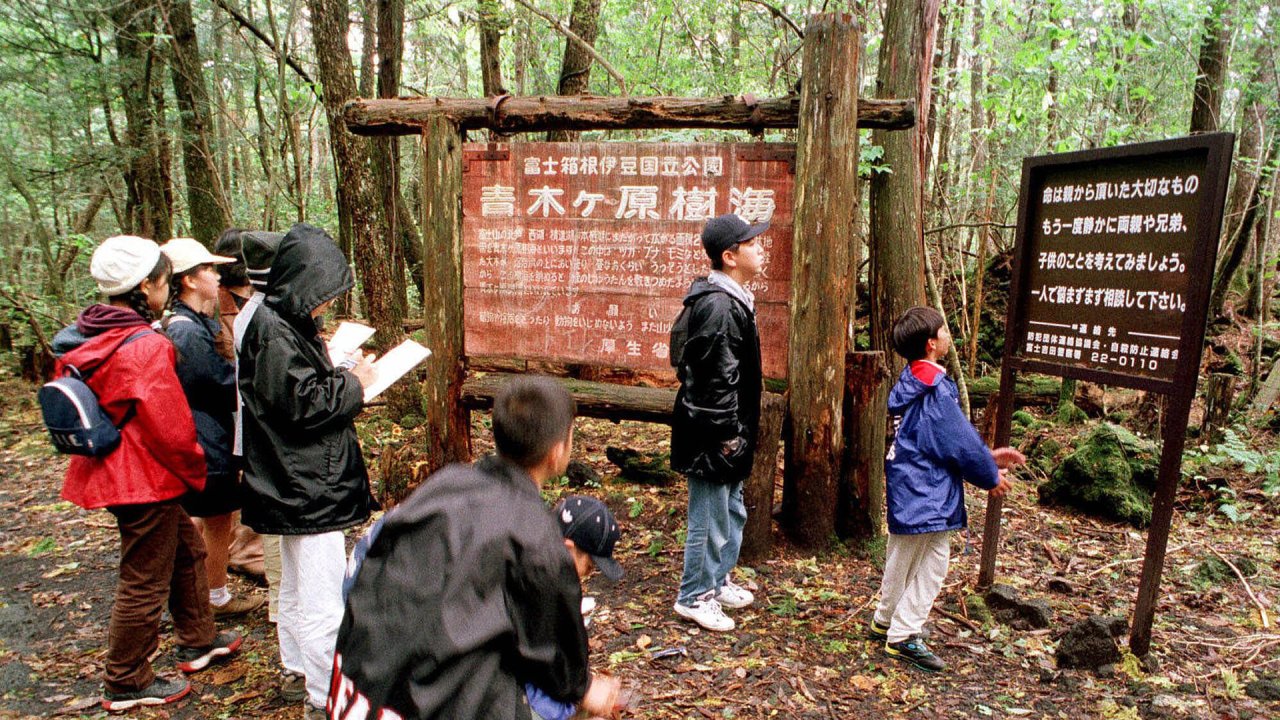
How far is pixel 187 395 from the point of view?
3793 millimetres

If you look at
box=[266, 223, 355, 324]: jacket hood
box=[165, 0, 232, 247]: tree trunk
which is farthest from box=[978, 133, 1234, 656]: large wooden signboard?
box=[165, 0, 232, 247]: tree trunk

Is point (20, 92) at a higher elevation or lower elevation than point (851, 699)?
higher

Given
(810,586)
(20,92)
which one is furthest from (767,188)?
(20,92)

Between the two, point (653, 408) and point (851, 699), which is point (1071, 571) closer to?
point (851, 699)

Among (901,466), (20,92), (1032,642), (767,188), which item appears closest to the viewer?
(901,466)

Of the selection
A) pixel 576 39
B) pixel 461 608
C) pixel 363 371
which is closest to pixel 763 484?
pixel 363 371

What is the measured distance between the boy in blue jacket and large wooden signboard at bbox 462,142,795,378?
1180 millimetres

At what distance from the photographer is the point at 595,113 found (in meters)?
4.95

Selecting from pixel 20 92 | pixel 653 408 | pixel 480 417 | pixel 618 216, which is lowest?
pixel 480 417

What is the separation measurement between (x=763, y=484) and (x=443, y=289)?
9.15 feet

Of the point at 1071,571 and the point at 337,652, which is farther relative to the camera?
the point at 1071,571

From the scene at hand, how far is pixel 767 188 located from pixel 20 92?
40.1 feet

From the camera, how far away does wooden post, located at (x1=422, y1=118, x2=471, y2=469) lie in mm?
5316

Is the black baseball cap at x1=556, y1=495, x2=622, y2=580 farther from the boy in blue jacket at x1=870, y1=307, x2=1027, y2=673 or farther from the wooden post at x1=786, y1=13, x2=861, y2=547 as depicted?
the wooden post at x1=786, y1=13, x2=861, y2=547
